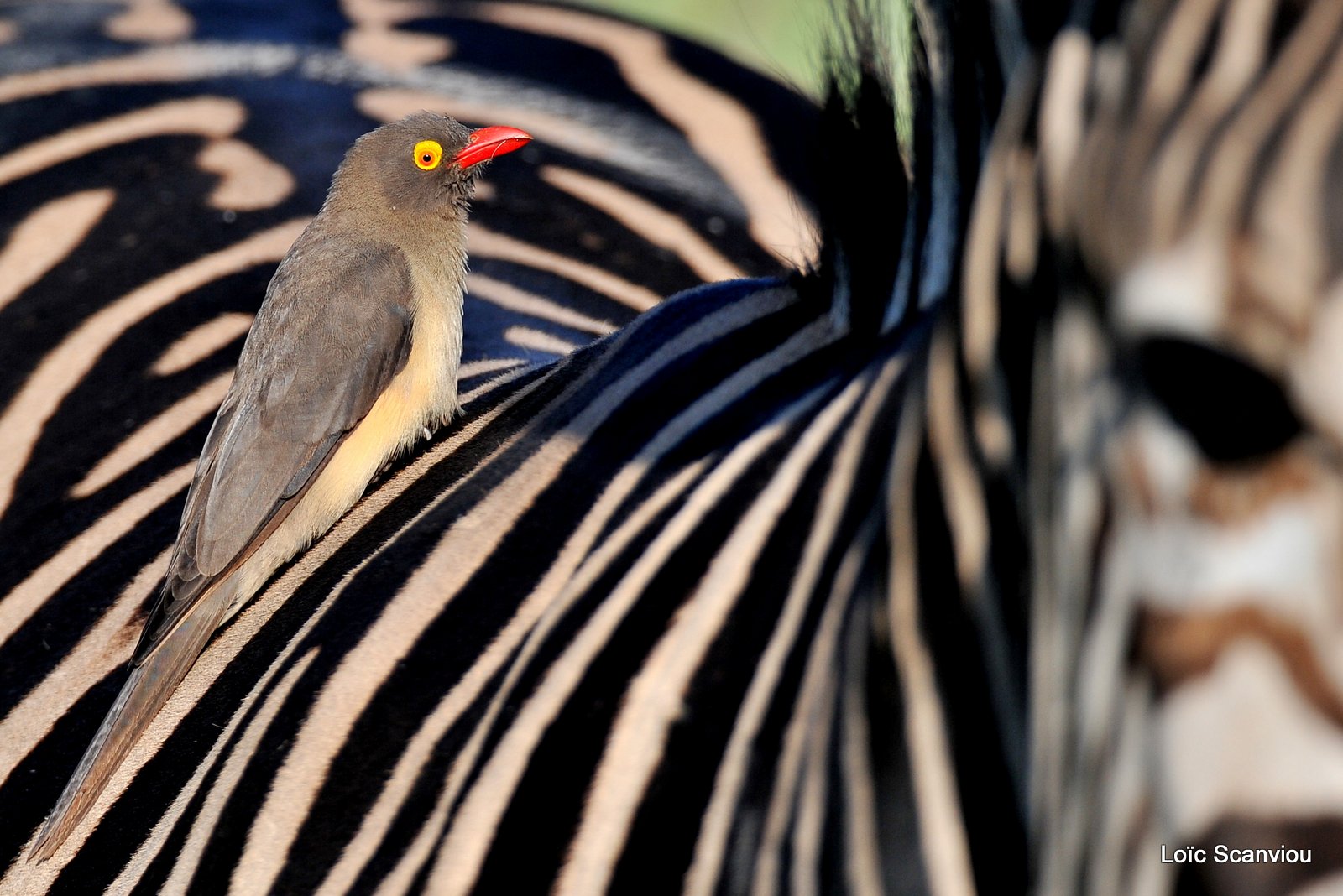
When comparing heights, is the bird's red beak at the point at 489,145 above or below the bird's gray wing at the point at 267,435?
above

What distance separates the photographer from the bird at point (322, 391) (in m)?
1.50

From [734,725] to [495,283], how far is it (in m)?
1.35

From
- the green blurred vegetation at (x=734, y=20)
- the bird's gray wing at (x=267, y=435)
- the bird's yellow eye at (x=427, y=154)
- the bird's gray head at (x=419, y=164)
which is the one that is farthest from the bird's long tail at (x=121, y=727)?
the green blurred vegetation at (x=734, y=20)

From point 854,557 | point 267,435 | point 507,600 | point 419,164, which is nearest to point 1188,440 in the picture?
point 854,557

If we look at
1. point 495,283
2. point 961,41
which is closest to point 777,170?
point 495,283

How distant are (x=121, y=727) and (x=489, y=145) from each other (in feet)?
3.87

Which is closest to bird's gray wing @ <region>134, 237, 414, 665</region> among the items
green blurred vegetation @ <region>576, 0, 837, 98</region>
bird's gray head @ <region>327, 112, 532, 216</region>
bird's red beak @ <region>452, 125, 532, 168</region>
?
bird's gray head @ <region>327, 112, 532, 216</region>

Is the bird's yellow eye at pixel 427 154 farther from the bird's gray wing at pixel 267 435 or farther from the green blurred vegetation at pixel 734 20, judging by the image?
the green blurred vegetation at pixel 734 20

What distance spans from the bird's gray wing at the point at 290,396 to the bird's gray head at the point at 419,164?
0.12 meters

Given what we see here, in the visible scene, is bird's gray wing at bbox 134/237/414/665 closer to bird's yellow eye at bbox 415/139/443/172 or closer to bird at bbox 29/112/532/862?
bird at bbox 29/112/532/862

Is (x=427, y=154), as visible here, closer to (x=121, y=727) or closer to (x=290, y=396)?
(x=290, y=396)

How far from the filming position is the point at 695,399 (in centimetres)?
122

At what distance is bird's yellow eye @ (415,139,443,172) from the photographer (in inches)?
89.5

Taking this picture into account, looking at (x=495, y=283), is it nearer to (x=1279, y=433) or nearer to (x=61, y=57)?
(x=61, y=57)
